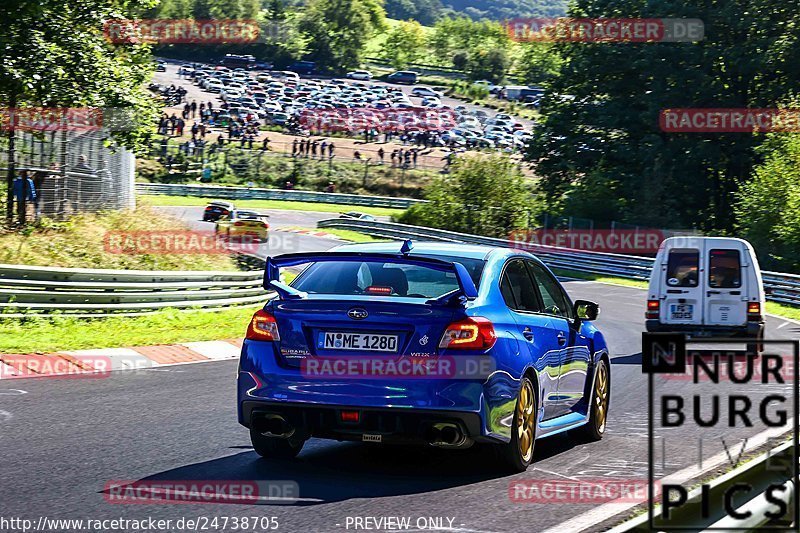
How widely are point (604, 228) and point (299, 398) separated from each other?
4406 cm

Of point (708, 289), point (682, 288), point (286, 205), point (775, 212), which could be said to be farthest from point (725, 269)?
point (286, 205)

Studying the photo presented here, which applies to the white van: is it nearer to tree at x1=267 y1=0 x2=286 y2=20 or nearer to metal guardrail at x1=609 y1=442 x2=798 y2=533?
metal guardrail at x1=609 y1=442 x2=798 y2=533

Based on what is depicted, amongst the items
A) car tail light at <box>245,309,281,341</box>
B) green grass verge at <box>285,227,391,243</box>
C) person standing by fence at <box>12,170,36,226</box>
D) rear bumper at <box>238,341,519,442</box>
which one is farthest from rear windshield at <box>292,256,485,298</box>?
green grass verge at <box>285,227,391,243</box>

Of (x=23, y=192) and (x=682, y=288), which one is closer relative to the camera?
(x=682, y=288)

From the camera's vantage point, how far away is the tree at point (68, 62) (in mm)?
21797

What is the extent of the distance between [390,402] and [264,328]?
3.56 feet

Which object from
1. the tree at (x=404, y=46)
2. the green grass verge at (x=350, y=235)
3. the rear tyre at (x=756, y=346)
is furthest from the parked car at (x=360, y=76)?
the rear tyre at (x=756, y=346)

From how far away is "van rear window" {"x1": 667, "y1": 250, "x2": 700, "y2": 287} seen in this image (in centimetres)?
1869

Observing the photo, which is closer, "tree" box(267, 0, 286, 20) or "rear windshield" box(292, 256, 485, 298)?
"rear windshield" box(292, 256, 485, 298)

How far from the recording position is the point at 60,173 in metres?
24.9
